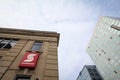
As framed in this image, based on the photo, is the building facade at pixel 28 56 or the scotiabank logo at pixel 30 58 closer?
the building facade at pixel 28 56

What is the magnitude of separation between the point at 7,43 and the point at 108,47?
1707 inches

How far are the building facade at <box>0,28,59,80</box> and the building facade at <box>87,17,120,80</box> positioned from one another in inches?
1360

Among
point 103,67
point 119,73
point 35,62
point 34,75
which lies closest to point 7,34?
point 35,62

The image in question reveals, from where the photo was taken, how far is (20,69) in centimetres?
853

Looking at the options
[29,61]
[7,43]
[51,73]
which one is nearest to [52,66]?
[51,73]

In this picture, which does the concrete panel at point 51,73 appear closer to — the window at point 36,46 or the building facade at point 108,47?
the window at point 36,46

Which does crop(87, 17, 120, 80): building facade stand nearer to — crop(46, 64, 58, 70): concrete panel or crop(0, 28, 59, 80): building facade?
crop(0, 28, 59, 80): building facade

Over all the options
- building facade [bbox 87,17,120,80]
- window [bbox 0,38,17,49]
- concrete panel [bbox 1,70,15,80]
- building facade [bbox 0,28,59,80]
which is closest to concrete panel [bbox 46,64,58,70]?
building facade [bbox 0,28,59,80]

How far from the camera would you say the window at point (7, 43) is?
12.1 metres

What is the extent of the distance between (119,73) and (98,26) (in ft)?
84.2

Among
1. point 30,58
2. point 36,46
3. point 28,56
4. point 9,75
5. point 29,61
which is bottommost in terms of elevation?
point 9,75

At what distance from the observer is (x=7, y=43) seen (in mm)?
12664

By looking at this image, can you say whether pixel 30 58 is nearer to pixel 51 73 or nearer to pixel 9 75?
pixel 9 75

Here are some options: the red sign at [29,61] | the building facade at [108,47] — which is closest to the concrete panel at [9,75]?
the red sign at [29,61]
